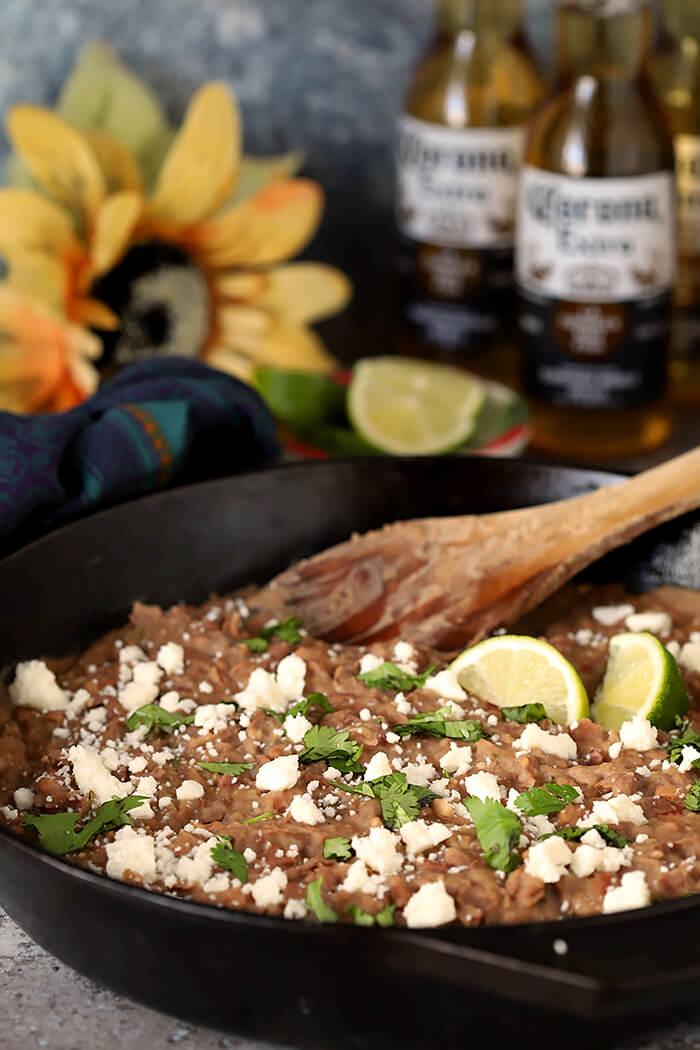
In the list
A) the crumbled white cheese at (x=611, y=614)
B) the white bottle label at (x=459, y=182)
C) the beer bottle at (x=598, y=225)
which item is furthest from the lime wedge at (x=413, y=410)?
the crumbled white cheese at (x=611, y=614)

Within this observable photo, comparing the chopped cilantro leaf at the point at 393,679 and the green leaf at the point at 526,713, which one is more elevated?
the green leaf at the point at 526,713

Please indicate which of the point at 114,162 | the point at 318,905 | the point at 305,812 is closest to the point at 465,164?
the point at 114,162

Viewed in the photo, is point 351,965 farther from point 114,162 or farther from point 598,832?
point 114,162

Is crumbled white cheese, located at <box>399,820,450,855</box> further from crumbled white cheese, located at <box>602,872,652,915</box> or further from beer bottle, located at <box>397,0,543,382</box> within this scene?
beer bottle, located at <box>397,0,543,382</box>

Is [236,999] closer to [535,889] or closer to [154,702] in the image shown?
[535,889]

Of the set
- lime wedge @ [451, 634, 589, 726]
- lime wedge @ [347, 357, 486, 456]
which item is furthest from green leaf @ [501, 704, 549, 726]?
lime wedge @ [347, 357, 486, 456]

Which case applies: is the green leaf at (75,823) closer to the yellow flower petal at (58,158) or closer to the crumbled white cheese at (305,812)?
the crumbled white cheese at (305,812)

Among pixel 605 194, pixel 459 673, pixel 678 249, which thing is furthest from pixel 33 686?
pixel 678 249
